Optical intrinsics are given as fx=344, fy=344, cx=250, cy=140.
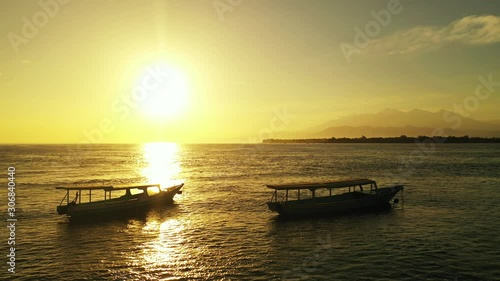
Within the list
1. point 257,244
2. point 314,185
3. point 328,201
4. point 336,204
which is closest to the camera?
point 257,244

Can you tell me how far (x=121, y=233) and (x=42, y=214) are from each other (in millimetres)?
14500

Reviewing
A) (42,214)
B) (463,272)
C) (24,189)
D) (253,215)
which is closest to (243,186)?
(253,215)

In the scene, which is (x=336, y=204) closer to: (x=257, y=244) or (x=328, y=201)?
(x=328, y=201)

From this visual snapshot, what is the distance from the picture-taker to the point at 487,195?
49.5 meters

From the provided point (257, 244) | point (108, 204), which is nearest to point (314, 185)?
point (257, 244)

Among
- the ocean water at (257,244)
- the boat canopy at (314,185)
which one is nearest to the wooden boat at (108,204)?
the ocean water at (257,244)

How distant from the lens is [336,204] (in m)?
38.9

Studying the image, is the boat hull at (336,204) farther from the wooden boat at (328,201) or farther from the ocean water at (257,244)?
the ocean water at (257,244)

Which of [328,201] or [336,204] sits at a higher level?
[328,201]

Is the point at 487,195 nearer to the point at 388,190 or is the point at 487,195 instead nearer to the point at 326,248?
the point at 388,190

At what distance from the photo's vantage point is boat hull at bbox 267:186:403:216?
3675cm

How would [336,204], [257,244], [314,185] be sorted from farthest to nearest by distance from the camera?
1. [336,204]
2. [314,185]
3. [257,244]

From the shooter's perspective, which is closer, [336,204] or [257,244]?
[257,244]

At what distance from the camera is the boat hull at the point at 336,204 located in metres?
36.8
